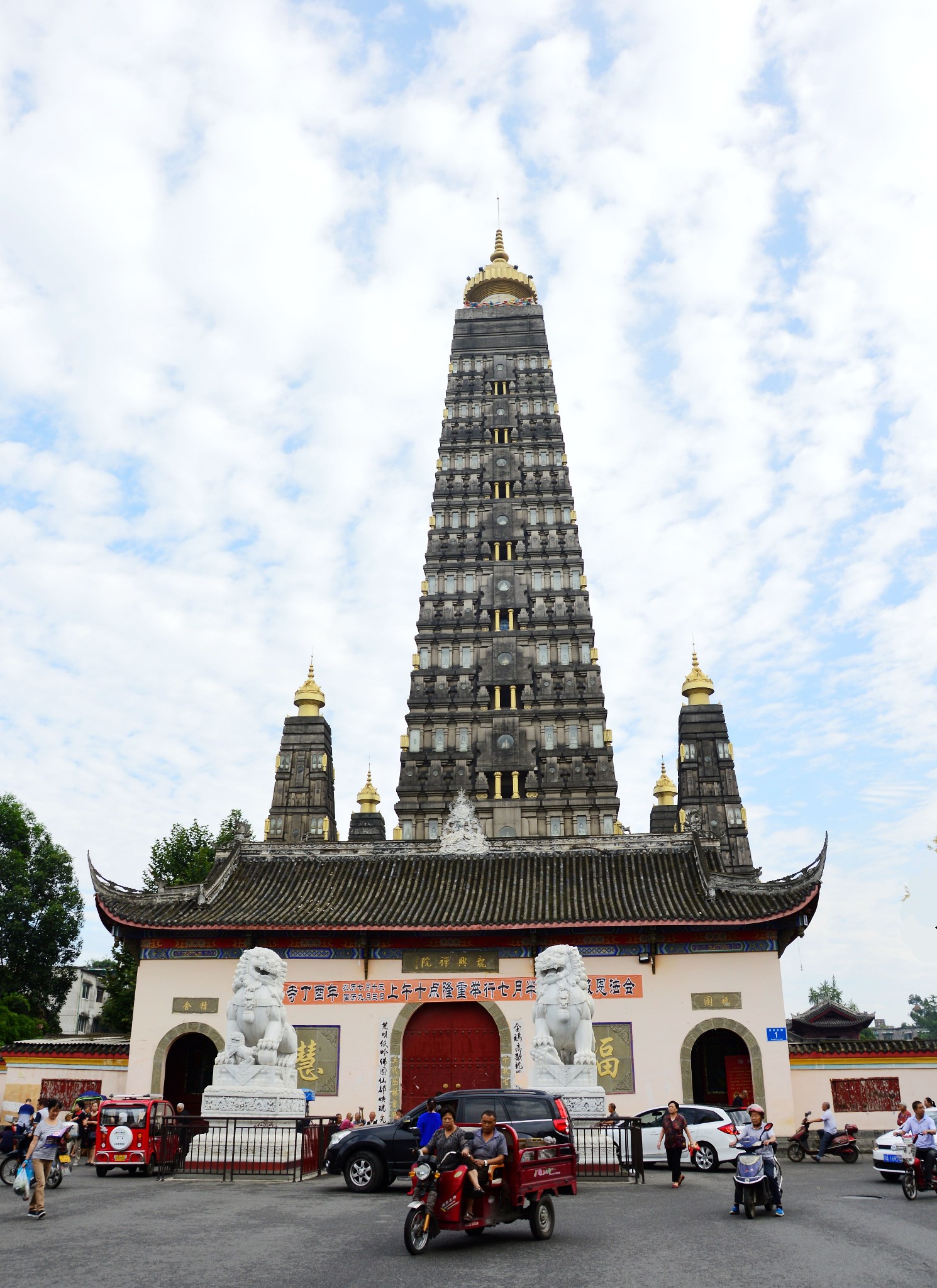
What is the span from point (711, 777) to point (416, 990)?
38.1 metres

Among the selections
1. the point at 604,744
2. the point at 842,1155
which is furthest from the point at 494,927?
the point at 604,744

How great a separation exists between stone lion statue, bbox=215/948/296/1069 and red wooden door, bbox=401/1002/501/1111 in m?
6.93

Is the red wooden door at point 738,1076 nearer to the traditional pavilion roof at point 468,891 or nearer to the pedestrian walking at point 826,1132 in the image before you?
the pedestrian walking at point 826,1132

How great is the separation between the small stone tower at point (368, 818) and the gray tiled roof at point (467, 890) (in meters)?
26.7

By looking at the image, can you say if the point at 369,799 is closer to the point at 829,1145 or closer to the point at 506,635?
the point at 506,635

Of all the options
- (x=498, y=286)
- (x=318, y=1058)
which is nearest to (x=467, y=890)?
(x=318, y=1058)

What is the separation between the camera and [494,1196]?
10.3 metres

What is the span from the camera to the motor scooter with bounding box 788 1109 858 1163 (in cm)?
2236

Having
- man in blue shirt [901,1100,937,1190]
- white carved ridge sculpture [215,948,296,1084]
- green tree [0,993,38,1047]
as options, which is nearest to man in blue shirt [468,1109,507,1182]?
man in blue shirt [901,1100,937,1190]

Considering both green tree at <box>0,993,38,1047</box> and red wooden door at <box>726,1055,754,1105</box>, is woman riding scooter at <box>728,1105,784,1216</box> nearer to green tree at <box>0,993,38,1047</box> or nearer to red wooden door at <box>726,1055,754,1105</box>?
red wooden door at <box>726,1055,754,1105</box>

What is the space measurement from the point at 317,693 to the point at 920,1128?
1979 inches

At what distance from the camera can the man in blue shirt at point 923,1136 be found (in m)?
14.4

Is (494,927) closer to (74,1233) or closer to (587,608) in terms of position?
(74,1233)

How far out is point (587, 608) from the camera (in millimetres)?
51844
